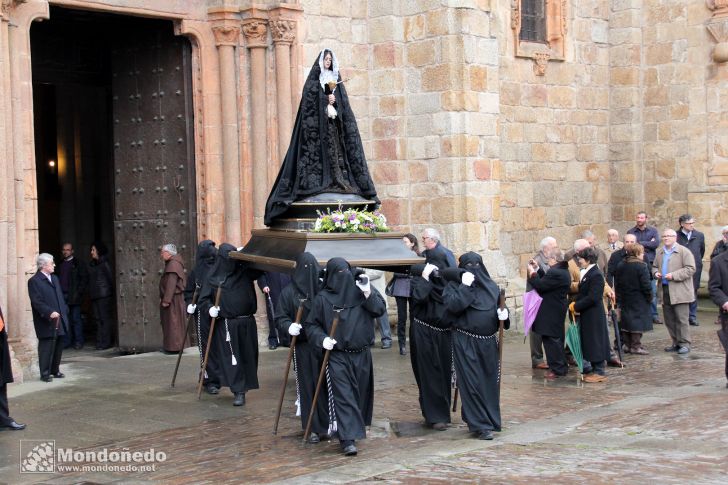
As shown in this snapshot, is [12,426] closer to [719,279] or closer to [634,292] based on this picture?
[719,279]

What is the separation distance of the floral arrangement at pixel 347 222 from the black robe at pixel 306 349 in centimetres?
78

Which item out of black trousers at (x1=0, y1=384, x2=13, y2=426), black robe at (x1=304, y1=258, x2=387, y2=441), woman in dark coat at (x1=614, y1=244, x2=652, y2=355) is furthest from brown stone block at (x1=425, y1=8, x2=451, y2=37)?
black trousers at (x1=0, y1=384, x2=13, y2=426)

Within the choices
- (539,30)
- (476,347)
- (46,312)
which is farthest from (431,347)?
(539,30)

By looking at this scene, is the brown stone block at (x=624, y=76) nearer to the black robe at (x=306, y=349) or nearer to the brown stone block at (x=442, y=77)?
the brown stone block at (x=442, y=77)

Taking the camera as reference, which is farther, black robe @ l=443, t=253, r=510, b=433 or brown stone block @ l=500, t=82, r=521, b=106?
brown stone block @ l=500, t=82, r=521, b=106

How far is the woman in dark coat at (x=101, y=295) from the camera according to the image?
59.4 feet

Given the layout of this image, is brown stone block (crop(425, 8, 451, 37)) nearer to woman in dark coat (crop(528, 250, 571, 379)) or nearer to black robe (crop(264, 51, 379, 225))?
woman in dark coat (crop(528, 250, 571, 379))

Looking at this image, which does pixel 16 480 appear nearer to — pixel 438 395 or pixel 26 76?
pixel 438 395

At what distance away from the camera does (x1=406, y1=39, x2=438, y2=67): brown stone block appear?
17.0 metres

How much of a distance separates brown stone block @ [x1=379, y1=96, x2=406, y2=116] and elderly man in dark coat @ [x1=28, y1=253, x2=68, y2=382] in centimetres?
611

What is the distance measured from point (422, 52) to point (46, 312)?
7.01 m

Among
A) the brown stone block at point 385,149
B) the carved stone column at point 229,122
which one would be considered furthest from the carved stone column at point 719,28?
the carved stone column at point 229,122

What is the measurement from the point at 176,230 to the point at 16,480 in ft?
26.1

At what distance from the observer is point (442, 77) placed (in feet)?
55.3
